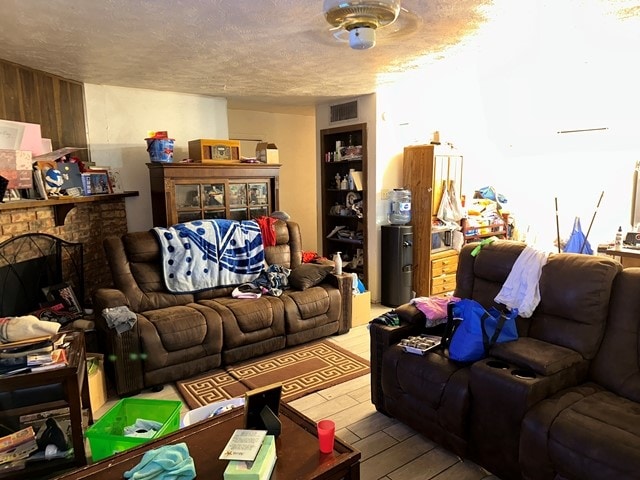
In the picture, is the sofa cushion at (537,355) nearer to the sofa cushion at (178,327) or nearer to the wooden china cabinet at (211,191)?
the sofa cushion at (178,327)

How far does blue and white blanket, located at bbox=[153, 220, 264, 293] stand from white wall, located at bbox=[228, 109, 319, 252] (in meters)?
2.20

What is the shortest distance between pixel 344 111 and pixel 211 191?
1788mm

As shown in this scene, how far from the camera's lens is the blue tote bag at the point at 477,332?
220cm

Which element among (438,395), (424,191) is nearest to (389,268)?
(424,191)

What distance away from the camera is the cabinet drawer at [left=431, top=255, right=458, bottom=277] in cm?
461

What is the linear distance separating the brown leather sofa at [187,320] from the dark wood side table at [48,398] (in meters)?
0.57

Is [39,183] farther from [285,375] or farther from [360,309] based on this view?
[360,309]

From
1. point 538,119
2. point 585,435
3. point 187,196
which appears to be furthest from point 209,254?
point 538,119

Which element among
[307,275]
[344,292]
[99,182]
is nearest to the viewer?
[99,182]

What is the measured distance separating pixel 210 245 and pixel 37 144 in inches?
57.2

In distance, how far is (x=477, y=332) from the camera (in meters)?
2.21

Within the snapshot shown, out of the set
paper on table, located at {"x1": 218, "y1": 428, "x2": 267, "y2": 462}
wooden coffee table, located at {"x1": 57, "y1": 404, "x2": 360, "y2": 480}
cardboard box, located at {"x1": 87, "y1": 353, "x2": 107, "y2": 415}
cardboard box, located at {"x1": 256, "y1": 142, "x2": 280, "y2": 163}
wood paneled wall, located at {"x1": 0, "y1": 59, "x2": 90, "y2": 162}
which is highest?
Result: wood paneled wall, located at {"x1": 0, "y1": 59, "x2": 90, "y2": 162}

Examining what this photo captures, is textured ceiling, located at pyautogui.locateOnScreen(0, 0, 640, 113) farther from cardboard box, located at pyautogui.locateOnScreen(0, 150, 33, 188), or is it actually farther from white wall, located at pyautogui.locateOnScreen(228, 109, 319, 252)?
white wall, located at pyautogui.locateOnScreen(228, 109, 319, 252)

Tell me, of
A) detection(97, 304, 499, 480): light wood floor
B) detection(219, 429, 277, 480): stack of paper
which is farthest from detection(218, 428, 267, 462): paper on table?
detection(97, 304, 499, 480): light wood floor
